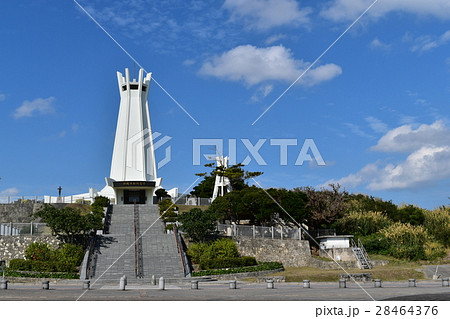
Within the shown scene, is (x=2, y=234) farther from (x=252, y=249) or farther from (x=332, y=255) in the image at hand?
(x=332, y=255)

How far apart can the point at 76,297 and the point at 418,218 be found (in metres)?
32.4

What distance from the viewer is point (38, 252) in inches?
1127

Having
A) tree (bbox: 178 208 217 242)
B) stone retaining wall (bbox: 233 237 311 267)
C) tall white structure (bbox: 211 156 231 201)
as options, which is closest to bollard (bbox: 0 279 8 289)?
tree (bbox: 178 208 217 242)

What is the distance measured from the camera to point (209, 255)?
99.2 ft

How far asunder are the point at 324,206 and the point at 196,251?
11786mm

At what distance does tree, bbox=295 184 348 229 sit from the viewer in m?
37.7

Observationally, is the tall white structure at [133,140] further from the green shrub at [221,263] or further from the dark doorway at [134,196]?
the green shrub at [221,263]

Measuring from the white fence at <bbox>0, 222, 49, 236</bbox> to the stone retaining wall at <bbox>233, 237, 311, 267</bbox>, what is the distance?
12.5 metres

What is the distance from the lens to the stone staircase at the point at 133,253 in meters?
27.8

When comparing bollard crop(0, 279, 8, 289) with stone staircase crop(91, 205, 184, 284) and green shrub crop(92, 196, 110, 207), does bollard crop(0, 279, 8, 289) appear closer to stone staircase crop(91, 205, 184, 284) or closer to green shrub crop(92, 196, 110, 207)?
stone staircase crop(91, 205, 184, 284)

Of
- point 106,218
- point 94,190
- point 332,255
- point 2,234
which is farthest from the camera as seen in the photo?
point 94,190

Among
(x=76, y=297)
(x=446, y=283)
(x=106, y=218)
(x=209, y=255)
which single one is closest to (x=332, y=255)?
(x=209, y=255)

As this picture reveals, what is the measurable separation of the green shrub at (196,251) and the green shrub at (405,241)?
521 inches

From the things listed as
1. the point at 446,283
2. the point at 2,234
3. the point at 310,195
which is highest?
the point at 310,195
